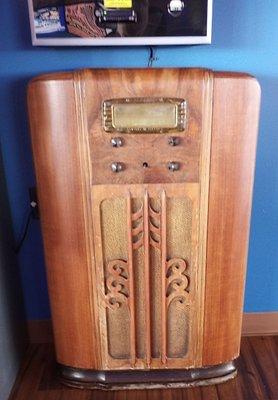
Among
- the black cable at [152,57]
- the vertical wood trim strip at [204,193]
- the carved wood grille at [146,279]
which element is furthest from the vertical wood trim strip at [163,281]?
the black cable at [152,57]

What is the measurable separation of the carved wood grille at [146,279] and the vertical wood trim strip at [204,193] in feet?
0.10

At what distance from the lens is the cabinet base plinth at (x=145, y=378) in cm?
128

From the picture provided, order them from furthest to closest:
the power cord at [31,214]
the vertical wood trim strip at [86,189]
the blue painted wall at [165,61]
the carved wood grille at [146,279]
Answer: the power cord at [31,214] < the blue painted wall at [165,61] < the carved wood grille at [146,279] < the vertical wood trim strip at [86,189]

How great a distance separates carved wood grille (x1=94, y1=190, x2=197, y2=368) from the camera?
1084 millimetres

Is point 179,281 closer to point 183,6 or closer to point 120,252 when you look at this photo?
point 120,252

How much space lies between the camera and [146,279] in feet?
3.75

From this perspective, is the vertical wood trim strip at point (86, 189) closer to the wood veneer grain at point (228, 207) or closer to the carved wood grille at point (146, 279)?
the carved wood grille at point (146, 279)

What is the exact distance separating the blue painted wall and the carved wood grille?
0.41 m

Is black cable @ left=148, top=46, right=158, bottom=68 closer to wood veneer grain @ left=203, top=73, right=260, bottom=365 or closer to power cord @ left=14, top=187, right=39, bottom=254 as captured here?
wood veneer grain @ left=203, top=73, right=260, bottom=365

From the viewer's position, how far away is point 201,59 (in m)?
1.23

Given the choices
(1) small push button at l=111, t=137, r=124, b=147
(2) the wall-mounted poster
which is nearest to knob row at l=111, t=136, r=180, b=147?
(1) small push button at l=111, t=137, r=124, b=147

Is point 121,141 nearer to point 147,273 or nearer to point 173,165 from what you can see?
point 173,165

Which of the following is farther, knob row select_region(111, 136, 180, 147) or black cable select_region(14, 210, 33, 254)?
black cable select_region(14, 210, 33, 254)

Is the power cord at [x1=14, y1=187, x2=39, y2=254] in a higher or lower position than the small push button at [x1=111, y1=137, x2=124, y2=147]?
lower
